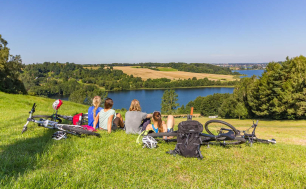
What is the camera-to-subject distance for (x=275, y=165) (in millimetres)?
4191

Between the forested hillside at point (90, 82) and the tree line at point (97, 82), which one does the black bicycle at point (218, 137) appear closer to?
the forested hillside at point (90, 82)

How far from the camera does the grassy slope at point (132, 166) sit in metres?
3.24

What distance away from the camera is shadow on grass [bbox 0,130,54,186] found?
10.7 ft

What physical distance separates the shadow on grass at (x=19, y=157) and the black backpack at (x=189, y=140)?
10.2 feet

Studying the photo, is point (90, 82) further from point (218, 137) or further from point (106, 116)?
point (218, 137)

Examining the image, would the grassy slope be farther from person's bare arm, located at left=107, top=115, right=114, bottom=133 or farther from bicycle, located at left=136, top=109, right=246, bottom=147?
person's bare arm, located at left=107, top=115, right=114, bottom=133

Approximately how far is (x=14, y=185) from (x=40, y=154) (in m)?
1.40

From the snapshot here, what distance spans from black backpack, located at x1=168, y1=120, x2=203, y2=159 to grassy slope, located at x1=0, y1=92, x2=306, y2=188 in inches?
8.7

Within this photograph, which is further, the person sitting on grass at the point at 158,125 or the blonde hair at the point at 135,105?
the blonde hair at the point at 135,105

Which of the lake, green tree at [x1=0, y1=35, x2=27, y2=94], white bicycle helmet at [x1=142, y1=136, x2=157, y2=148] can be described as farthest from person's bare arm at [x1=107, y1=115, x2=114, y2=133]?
the lake

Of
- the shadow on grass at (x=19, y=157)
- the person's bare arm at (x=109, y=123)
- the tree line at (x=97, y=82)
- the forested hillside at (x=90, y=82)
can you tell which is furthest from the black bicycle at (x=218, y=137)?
the tree line at (x=97, y=82)

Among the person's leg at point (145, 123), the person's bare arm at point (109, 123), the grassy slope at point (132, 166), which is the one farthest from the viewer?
the person's leg at point (145, 123)

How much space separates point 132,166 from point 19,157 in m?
2.39

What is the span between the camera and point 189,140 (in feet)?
15.5
